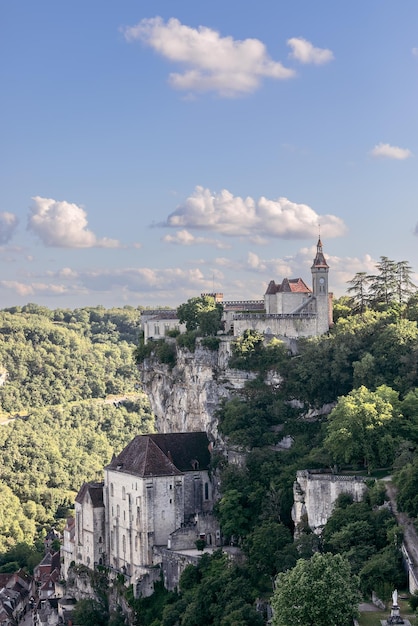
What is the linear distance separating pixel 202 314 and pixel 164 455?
1583 cm

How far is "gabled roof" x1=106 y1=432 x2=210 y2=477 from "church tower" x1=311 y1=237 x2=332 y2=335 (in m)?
14.1

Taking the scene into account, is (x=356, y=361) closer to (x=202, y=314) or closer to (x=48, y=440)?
(x=202, y=314)

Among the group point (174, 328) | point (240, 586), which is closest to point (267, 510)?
point (240, 586)

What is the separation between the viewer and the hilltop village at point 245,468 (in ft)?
207

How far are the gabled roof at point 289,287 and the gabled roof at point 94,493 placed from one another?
74.3 ft

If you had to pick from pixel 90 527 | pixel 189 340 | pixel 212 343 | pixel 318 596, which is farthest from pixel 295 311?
pixel 318 596

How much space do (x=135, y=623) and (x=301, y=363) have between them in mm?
23879

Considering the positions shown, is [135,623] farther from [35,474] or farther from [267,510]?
[35,474]

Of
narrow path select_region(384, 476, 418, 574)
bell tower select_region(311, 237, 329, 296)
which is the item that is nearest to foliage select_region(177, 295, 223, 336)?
bell tower select_region(311, 237, 329, 296)

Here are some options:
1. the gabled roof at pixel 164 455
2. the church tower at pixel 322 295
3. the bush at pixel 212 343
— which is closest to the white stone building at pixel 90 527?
the gabled roof at pixel 164 455

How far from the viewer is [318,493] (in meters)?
64.2

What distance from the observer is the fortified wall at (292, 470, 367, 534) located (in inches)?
2466

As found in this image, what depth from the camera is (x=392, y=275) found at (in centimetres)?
9056

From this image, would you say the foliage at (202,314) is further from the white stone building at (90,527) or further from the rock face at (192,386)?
the white stone building at (90,527)
